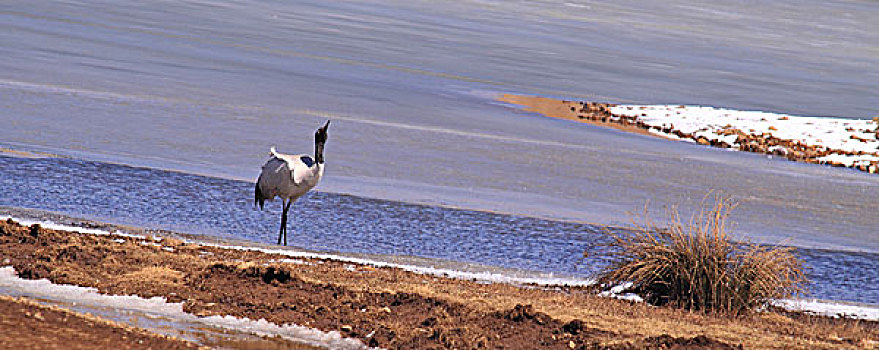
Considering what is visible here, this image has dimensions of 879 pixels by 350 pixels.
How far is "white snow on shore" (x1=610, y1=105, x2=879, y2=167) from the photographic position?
63.0ft

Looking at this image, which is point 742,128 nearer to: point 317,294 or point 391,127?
point 391,127

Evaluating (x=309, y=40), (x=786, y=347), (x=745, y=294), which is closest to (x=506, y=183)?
(x=745, y=294)

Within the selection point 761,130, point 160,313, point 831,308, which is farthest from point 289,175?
point 761,130

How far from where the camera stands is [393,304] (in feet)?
23.5

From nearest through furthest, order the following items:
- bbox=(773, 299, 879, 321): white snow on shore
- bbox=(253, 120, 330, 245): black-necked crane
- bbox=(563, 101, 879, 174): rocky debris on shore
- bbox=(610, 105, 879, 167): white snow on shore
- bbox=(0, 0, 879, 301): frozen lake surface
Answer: bbox=(773, 299, 879, 321): white snow on shore → bbox=(253, 120, 330, 245): black-necked crane → bbox=(0, 0, 879, 301): frozen lake surface → bbox=(563, 101, 879, 174): rocky debris on shore → bbox=(610, 105, 879, 167): white snow on shore

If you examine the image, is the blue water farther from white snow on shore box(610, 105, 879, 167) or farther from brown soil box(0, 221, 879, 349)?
white snow on shore box(610, 105, 879, 167)

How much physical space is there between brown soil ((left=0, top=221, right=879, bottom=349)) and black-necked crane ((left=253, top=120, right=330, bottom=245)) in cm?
156

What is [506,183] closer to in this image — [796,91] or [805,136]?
[805,136]

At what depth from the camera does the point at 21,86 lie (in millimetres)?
17000

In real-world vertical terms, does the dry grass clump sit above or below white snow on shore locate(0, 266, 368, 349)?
above

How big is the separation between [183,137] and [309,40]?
15.3 meters

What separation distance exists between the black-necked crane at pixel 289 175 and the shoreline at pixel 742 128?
10.4 metres

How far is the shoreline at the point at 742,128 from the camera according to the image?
18719 mm

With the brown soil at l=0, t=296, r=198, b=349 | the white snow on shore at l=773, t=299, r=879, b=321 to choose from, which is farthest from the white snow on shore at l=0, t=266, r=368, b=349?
the white snow on shore at l=773, t=299, r=879, b=321
